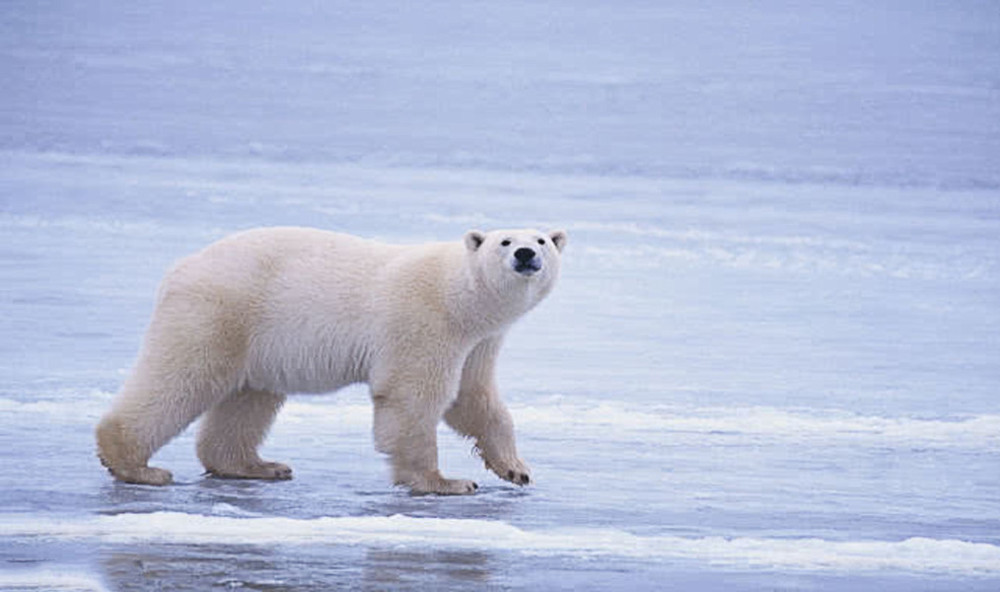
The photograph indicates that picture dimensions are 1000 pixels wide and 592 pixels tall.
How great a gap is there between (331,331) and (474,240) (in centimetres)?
50

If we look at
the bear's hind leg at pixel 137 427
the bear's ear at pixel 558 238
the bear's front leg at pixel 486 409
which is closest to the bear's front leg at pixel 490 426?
the bear's front leg at pixel 486 409

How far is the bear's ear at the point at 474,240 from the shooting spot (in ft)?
16.8

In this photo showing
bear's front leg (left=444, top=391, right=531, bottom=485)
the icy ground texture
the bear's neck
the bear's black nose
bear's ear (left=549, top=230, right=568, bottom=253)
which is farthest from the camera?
bear's front leg (left=444, top=391, right=531, bottom=485)

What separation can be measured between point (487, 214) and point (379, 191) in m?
2.44

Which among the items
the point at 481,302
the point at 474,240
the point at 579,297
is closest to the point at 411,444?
the point at 481,302

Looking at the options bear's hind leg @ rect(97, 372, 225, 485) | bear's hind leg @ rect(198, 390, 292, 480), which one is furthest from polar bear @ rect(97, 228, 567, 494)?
bear's hind leg @ rect(198, 390, 292, 480)

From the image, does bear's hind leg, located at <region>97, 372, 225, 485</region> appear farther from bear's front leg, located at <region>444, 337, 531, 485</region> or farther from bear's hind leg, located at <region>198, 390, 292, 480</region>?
bear's front leg, located at <region>444, 337, 531, 485</region>

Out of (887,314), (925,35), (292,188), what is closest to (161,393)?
(887,314)

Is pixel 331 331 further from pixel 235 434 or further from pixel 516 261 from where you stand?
pixel 516 261

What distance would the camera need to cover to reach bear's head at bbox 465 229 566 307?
4965mm

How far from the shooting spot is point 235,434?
5.44m

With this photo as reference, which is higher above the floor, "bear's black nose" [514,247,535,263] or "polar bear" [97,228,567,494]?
"bear's black nose" [514,247,535,263]

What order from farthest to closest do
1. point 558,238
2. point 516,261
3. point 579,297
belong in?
point 579,297 → point 558,238 → point 516,261

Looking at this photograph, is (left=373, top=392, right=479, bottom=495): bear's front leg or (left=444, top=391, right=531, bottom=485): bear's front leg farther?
(left=444, top=391, right=531, bottom=485): bear's front leg
